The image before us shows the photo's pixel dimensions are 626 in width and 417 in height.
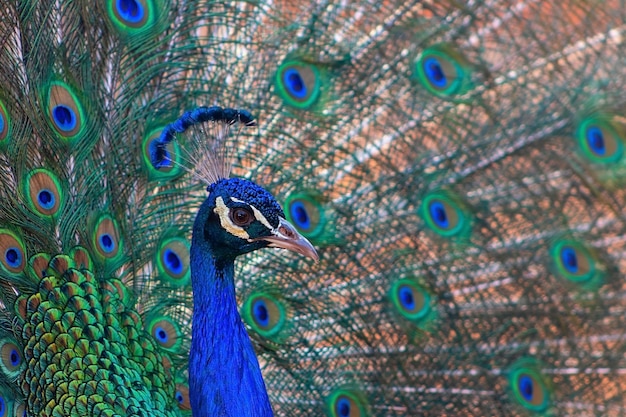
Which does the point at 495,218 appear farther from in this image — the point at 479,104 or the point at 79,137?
the point at 79,137

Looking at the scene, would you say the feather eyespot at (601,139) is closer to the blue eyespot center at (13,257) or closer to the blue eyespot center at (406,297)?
the blue eyespot center at (406,297)

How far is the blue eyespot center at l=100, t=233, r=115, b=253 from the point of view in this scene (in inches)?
65.7

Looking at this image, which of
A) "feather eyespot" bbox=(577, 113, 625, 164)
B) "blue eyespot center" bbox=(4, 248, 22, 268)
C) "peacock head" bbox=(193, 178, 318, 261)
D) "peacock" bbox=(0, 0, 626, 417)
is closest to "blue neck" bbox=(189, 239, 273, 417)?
"peacock head" bbox=(193, 178, 318, 261)

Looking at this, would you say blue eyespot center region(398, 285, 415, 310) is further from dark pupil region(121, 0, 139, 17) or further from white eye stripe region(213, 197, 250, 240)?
dark pupil region(121, 0, 139, 17)

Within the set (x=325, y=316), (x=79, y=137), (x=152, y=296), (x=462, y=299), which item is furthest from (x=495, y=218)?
(x=79, y=137)

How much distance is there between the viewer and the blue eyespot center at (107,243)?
1.67 metres

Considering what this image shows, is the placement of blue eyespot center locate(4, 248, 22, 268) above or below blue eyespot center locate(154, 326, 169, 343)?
above

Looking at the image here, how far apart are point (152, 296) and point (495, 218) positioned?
812 mm

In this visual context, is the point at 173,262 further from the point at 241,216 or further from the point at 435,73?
the point at 435,73

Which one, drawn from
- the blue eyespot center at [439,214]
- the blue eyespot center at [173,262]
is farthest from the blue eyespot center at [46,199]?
the blue eyespot center at [439,214]

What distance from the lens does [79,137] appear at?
1.67m

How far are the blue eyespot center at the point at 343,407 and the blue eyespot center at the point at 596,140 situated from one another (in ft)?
2.62

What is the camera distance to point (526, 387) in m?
2.03

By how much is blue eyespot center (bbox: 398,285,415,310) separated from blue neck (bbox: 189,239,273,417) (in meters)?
0.65
